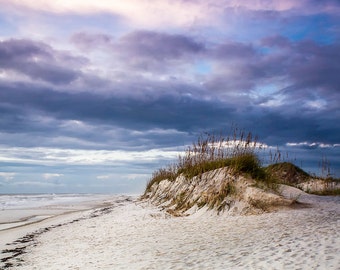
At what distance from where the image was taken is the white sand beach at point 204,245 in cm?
715

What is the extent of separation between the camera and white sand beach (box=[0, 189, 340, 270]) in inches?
282

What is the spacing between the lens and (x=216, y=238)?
9781 mm

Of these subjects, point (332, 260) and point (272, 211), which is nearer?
point (332, 260)

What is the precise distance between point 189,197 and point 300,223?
25.4 feet

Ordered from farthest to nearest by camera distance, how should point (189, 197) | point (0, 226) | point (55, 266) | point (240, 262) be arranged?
point (0, 226) → point (189, 197) → point (55, 266) → point (240, 262)

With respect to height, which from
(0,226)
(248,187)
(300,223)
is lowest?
(0,226)

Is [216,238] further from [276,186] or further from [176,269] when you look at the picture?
[276,186]

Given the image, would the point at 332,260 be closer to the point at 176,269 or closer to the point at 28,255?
the point at 176,269

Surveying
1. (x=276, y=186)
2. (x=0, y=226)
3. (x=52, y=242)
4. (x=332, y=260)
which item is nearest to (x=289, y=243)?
(x=332, y=260)

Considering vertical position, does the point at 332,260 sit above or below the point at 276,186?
below

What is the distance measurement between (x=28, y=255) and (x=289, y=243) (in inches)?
310

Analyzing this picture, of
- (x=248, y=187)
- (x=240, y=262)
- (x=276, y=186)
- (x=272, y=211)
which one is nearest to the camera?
(x=240, y=262)

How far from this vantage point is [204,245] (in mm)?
9109

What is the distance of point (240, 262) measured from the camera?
7.09 m
